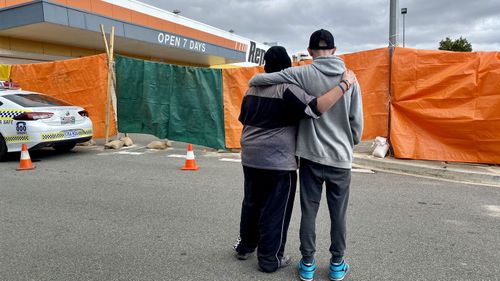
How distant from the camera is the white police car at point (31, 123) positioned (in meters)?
7.89

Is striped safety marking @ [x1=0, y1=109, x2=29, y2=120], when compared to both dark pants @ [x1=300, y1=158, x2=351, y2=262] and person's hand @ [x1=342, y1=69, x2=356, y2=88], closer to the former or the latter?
dark pants @ [x1=300, y1=158, x2=351, y2=262]

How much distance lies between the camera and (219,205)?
496cm

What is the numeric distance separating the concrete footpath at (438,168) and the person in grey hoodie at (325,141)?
4.22 meters

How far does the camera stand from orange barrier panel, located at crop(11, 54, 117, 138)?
32.4ft

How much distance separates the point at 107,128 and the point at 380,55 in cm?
648

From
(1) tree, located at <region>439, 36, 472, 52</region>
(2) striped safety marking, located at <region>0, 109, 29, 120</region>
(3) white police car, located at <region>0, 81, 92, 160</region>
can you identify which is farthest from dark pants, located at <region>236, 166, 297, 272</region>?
(1) tree, located at <region>439, 36, 472, 52</region>

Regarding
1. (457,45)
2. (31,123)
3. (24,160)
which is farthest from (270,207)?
(457,45)

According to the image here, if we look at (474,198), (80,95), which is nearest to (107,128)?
(80,95)

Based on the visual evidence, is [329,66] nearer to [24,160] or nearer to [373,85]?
[373,85]

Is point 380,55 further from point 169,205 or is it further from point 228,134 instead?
point 169,205

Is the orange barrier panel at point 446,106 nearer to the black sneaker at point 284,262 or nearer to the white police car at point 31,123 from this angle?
the black sneaker at point 284,262

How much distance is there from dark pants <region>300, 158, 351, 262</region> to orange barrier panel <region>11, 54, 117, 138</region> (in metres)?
8.04

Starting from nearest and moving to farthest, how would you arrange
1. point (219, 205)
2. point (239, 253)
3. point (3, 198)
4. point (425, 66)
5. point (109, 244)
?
point (239, 253) → point (109, 244) → point (219, 205) → point (3, 198) → point (425, 66)

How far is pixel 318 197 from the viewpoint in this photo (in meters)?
2.92
